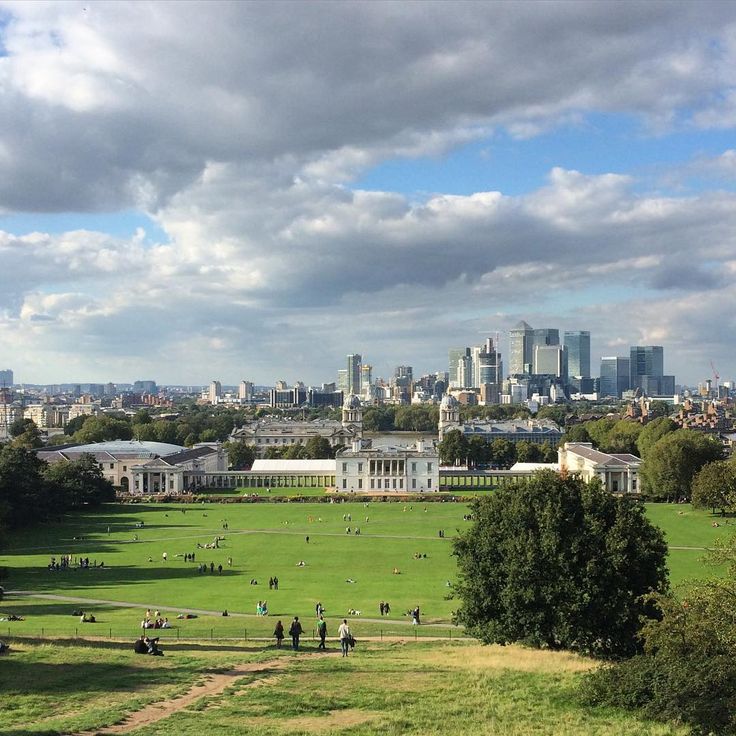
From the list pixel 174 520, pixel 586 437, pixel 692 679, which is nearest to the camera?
pixel 692 679

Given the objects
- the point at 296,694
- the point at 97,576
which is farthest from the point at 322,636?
the point at 97,576

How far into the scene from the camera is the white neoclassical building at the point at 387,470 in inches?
5079

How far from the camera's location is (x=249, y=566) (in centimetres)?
6181

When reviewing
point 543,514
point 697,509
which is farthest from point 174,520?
point 543,514

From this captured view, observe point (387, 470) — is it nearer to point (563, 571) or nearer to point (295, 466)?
point (295, 466)

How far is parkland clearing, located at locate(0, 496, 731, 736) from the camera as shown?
887 inches

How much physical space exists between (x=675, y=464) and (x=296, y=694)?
85234 millimetres

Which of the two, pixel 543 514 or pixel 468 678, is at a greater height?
pixel 543 514

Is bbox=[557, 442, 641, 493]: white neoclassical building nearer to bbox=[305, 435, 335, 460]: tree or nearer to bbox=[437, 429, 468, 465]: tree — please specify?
bbox=[437, 429, 468, 465]: tree

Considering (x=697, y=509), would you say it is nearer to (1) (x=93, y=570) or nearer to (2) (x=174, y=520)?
(2) (x=174, y=520)

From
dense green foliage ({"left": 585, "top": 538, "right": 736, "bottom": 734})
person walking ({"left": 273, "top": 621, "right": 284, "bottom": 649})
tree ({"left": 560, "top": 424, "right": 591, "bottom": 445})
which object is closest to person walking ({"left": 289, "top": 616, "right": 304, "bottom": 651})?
person walking ({"left": 273, "top": 621, "right": 284, "bottom": 649})

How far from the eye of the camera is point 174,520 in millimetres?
91312

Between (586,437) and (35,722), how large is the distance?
6311 inches

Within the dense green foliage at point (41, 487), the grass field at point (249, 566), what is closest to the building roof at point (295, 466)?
the dense green foliage at point (41, 487)
